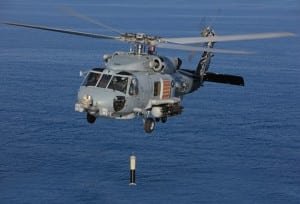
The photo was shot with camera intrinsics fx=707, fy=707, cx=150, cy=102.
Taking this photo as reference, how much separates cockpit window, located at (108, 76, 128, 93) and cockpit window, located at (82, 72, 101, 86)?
2.68ft

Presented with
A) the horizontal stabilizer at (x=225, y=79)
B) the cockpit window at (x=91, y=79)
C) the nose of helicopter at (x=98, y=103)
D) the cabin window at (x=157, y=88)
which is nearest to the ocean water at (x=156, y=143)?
the horizontal stabilizer at (x=225, y=79)

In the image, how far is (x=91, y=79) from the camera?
36531 millimetres

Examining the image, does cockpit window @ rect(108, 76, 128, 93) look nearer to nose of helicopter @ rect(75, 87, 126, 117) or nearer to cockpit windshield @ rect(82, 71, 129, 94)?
cockpit windshield @ rect(82, 71, 129, 94)

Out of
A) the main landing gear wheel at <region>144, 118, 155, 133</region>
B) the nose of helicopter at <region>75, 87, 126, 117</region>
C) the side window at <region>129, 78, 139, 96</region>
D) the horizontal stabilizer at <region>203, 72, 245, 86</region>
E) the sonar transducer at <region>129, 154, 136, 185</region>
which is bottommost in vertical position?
the sonar transducer at <region>129, 154, 136, 185</region>

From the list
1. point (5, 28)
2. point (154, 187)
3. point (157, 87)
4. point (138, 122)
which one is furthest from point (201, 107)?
point (5, 28)

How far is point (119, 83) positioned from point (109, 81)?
52 centimetres

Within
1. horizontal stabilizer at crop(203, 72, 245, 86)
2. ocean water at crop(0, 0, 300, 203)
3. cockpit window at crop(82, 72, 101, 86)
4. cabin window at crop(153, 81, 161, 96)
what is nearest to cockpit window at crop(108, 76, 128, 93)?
cockpit window at crop(82, 72, 101, 86)

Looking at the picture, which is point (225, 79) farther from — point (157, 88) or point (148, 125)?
point (148, 125)

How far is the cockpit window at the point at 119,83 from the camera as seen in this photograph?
119 ft

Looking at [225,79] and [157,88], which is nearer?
[157,88]

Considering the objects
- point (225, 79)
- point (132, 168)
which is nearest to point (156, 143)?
point (132, 168)

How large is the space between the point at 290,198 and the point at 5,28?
127 metres

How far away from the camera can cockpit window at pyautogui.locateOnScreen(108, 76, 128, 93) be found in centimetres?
3619

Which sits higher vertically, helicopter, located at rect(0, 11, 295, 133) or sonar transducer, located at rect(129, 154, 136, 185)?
helicopter, located at rect(0, 11, 295, 133)
